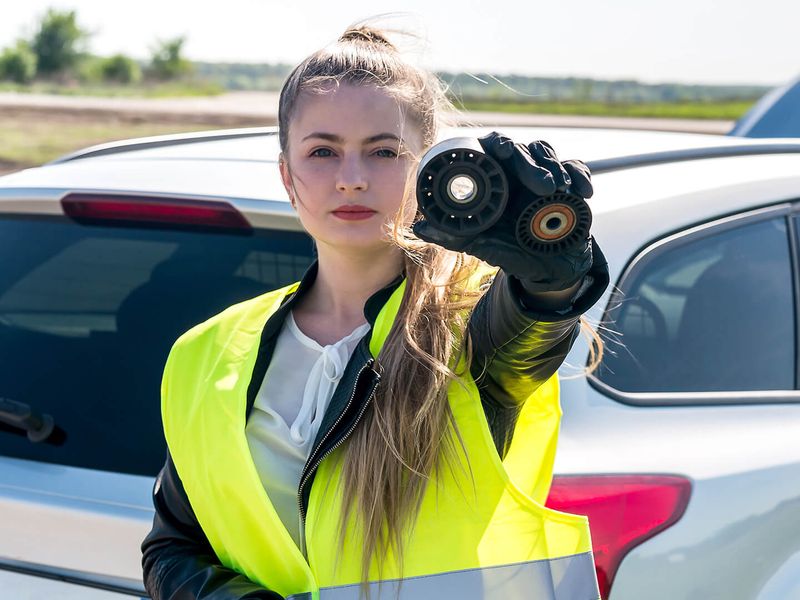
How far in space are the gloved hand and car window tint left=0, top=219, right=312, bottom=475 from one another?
833 mm

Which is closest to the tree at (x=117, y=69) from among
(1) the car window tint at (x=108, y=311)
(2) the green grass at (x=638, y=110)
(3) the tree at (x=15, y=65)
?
(3) the tree at (x=15, y=65)

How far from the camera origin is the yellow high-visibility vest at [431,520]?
146cm

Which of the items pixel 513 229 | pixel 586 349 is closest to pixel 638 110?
pixel 586 349

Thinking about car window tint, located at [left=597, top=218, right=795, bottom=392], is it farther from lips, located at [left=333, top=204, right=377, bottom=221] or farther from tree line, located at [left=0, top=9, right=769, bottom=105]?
tree line, located at [left=0, top=9, right=769, bottom=105]

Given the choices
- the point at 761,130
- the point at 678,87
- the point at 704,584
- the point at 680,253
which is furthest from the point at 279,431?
the point at 678,87

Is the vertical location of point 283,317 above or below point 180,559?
above

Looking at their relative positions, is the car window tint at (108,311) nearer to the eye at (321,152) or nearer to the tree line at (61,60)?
the eye at (321,152)

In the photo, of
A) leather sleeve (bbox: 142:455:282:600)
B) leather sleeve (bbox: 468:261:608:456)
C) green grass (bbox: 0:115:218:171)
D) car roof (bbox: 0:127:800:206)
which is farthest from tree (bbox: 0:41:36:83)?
leather sleeve (bbox: 468:261:608:456)

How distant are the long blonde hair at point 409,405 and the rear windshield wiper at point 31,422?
815 millimetres

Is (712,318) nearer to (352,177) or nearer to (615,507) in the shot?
(615,507)

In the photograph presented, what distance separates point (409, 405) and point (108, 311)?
1016 mm

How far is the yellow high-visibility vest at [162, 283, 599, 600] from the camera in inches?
57.5

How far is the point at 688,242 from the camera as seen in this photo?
80.7 inches

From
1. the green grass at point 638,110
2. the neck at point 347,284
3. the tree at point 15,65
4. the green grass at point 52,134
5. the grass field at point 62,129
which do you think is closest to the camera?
the neck at point 347,284
